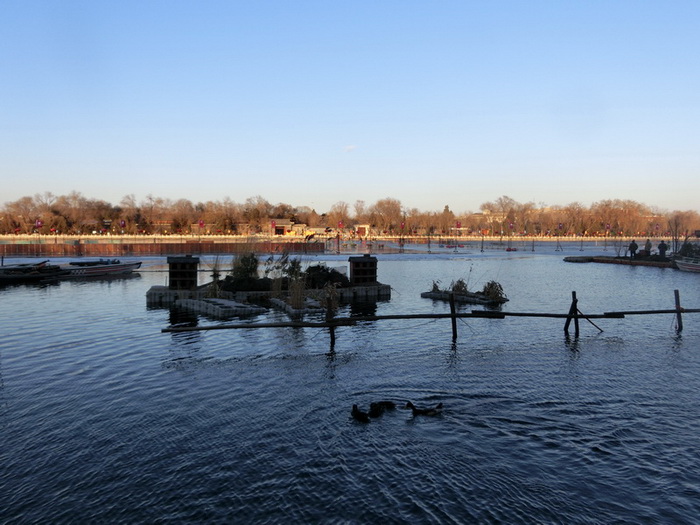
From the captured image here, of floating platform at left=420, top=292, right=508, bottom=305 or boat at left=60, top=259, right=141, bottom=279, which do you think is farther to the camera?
boat at left=60, top=259, right=141, bottom=279

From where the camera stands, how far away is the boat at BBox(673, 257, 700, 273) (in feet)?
171

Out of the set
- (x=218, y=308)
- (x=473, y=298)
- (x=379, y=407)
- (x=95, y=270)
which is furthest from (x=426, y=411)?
(x=95, y=270)

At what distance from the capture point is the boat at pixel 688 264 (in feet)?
171

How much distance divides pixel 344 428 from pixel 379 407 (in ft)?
3.77

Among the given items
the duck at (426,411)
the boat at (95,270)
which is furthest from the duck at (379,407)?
the boat at (95,270)

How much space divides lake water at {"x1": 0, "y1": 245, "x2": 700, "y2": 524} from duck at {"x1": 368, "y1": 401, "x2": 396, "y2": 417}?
262 millimetres

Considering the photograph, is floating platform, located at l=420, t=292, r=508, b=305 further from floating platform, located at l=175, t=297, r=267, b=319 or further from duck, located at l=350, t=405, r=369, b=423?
duck, located at l=350, t=405, r=369, b=423

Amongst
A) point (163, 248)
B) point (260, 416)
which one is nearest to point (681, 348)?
point (260, 416)

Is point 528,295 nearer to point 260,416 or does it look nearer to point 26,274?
point 260,416

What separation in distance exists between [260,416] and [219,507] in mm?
3599

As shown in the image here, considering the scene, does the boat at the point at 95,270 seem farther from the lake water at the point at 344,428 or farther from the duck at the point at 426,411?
the duck at the point at 426,411

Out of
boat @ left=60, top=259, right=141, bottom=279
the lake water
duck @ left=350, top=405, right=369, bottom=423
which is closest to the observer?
the lake water

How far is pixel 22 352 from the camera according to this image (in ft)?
58.2

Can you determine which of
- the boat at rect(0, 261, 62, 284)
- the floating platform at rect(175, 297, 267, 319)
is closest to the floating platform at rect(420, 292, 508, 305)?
the floating platform at rect(175, 297, 267, 319)
